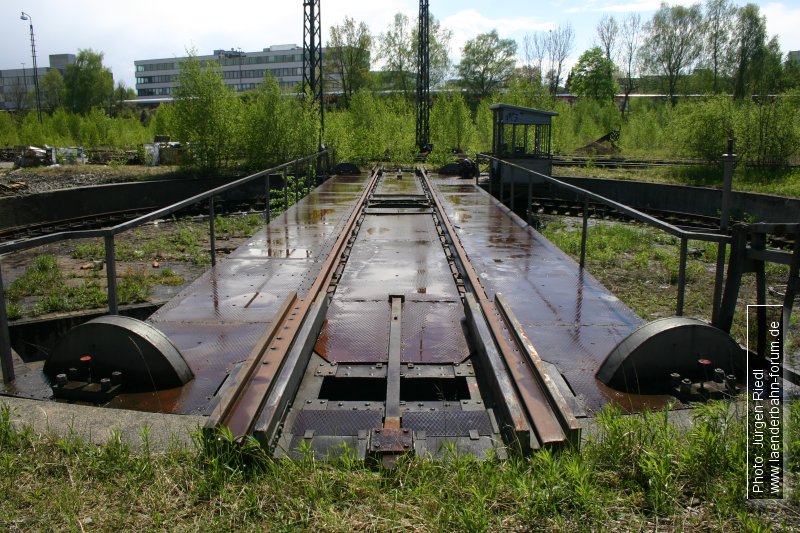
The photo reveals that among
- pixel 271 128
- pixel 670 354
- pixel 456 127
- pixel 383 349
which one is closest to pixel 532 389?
pixel 670 354

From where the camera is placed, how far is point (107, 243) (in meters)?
4.58

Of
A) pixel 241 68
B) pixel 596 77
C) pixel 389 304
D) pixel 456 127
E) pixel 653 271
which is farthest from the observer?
pixel 241 68

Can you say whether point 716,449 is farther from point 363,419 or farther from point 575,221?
point 575,221

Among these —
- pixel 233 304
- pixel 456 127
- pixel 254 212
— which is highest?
pixel 456 127

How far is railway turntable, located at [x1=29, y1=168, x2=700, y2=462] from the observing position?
3281 mm

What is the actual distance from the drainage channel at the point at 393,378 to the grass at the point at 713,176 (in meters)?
18.9

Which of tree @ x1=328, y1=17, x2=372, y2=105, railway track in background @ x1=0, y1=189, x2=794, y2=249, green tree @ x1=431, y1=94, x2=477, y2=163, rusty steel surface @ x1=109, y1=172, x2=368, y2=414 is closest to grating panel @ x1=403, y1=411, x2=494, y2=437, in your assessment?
rusty steel surface @ x1=109, y1=172, x2=368, y2=414

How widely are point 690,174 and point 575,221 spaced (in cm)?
1055

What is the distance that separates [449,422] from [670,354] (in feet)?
4.63

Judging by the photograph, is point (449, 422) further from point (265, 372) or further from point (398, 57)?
point (398, 57)

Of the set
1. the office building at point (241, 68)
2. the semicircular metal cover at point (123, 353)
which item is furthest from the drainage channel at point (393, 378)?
the office building at point (241, 68)

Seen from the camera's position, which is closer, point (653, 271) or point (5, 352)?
point (5, 352)

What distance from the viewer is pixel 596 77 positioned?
7100cm

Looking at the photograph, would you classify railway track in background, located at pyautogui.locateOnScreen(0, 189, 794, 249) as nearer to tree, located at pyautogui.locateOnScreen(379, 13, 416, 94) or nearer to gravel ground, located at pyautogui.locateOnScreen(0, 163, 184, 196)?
gravel ground, located at pyautogui.locateOnScreen(0, 163, 184, 196)
